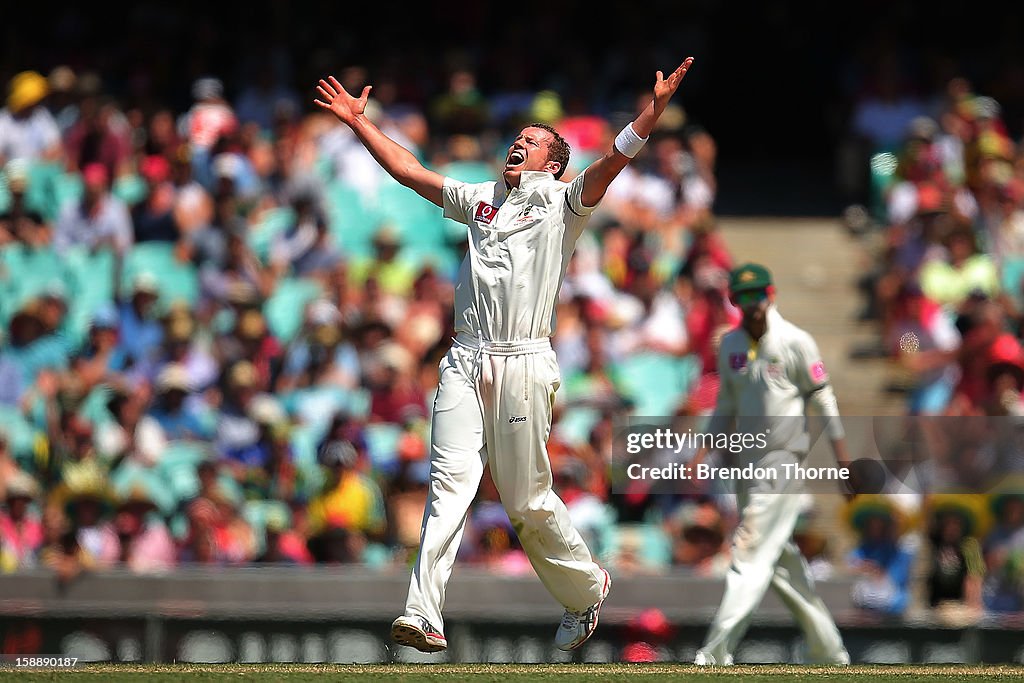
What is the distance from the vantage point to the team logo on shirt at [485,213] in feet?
23.8

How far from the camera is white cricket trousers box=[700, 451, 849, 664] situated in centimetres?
859

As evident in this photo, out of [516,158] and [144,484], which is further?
[144,484]

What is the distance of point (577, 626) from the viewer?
7645 mm

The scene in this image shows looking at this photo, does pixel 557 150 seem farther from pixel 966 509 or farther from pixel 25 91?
pixel 25 91

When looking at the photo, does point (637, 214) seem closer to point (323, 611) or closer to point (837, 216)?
point (837, 216)

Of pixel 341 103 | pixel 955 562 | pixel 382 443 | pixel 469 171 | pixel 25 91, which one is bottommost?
pixel 955 562

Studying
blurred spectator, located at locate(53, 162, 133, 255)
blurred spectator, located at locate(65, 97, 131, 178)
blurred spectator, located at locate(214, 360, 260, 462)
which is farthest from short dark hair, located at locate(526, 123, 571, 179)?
blurred spectator, located at locate(65, 97, 131, 178)

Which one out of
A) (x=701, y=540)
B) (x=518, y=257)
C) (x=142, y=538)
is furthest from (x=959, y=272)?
(x=518, y=257)

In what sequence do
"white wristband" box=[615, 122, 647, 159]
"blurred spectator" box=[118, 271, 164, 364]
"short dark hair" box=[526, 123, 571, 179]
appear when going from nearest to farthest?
"white wristband" box=[615, 122, 647, 159] < "short dark hair" box=[526, 123, 571, 179] < "blurred spectator" box=[118, 271, 164, 364]

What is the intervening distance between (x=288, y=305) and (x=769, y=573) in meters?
5.91

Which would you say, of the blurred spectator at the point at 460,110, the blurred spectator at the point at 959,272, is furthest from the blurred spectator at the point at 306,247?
the blurred spectator at the point at 959,272

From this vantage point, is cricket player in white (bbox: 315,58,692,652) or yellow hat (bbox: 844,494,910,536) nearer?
cricket player in white (bbox: 315,58,692,652)

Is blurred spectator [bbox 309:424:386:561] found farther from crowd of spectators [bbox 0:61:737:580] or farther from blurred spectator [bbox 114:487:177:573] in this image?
blurred spectator [bbox 114:487:177:573]

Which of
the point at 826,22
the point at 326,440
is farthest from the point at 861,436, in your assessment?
the point at 826,22
